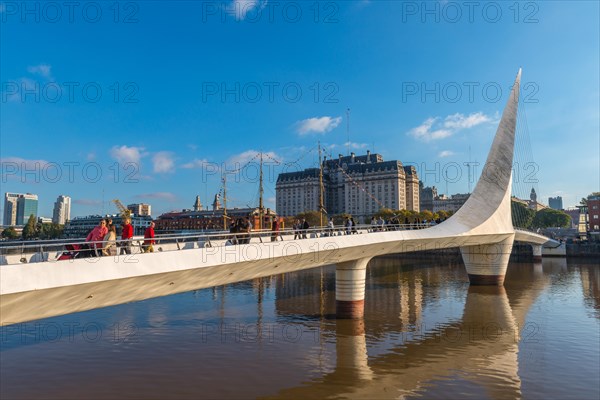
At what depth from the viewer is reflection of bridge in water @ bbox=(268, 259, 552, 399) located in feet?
47.6

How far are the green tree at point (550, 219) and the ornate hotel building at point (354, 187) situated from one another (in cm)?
5223

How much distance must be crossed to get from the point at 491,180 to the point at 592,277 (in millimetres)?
16152

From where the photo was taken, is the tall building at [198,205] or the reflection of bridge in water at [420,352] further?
the tall building at [198,205]

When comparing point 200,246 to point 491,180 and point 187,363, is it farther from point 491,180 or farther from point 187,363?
point 491,180

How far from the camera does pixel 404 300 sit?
1231 inches

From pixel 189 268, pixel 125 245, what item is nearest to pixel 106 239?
pixel 125 245

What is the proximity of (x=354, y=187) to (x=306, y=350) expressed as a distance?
164m

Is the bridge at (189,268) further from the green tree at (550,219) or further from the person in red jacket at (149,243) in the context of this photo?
the green tree at (550,219)

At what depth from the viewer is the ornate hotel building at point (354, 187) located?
6654 inches

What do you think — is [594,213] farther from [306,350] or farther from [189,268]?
[189,268]

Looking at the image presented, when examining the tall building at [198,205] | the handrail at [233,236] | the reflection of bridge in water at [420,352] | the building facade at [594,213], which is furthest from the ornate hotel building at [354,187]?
the handrail at [233,236]

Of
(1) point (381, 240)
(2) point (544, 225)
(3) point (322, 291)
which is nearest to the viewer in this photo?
(1) point (381, 240)

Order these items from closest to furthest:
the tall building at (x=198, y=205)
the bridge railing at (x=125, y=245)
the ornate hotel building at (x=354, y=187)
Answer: the bridge railing at (x=125, y=245)
the ornate hotel building at (x=354, y=187)
the tall building at (x=198, y=205)

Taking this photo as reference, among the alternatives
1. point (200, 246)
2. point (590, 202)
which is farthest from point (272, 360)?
point (590, 202)
